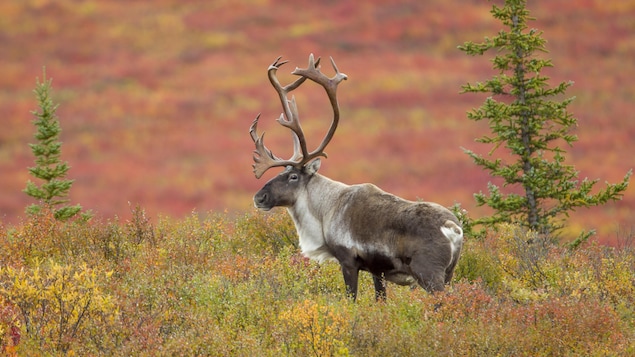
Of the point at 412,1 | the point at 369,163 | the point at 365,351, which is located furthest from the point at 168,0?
the point at 365,351

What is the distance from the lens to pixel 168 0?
2844 inches

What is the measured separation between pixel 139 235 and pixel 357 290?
4.00 meters

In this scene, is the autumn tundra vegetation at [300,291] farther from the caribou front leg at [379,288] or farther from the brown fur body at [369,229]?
the brown fur body at [369,229]

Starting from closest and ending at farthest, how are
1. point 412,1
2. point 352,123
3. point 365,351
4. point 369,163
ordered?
1. point 365,351
2. point 369,163
3. point 352,123
4. point 412,1

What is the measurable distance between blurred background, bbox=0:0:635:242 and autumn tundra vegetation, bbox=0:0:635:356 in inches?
1164

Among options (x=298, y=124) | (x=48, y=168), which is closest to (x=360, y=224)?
(x=298, y=124)

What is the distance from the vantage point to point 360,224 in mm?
10984

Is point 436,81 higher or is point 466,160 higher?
point 436,81

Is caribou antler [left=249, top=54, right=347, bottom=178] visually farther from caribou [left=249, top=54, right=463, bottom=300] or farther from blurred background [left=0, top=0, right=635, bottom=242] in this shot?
blurred background [left=0, top=0, right=635, bottom=242]

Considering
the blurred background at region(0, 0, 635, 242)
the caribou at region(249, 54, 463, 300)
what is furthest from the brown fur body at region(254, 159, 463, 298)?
the blurred background at region(0, 0, 635, 242)

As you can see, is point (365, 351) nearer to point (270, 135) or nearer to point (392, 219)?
point (392, 219)

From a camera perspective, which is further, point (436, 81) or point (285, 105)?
point (436, 81)

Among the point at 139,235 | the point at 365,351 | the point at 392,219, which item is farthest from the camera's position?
the point at 139,235

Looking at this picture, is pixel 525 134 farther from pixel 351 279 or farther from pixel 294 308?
pixel 294 308
